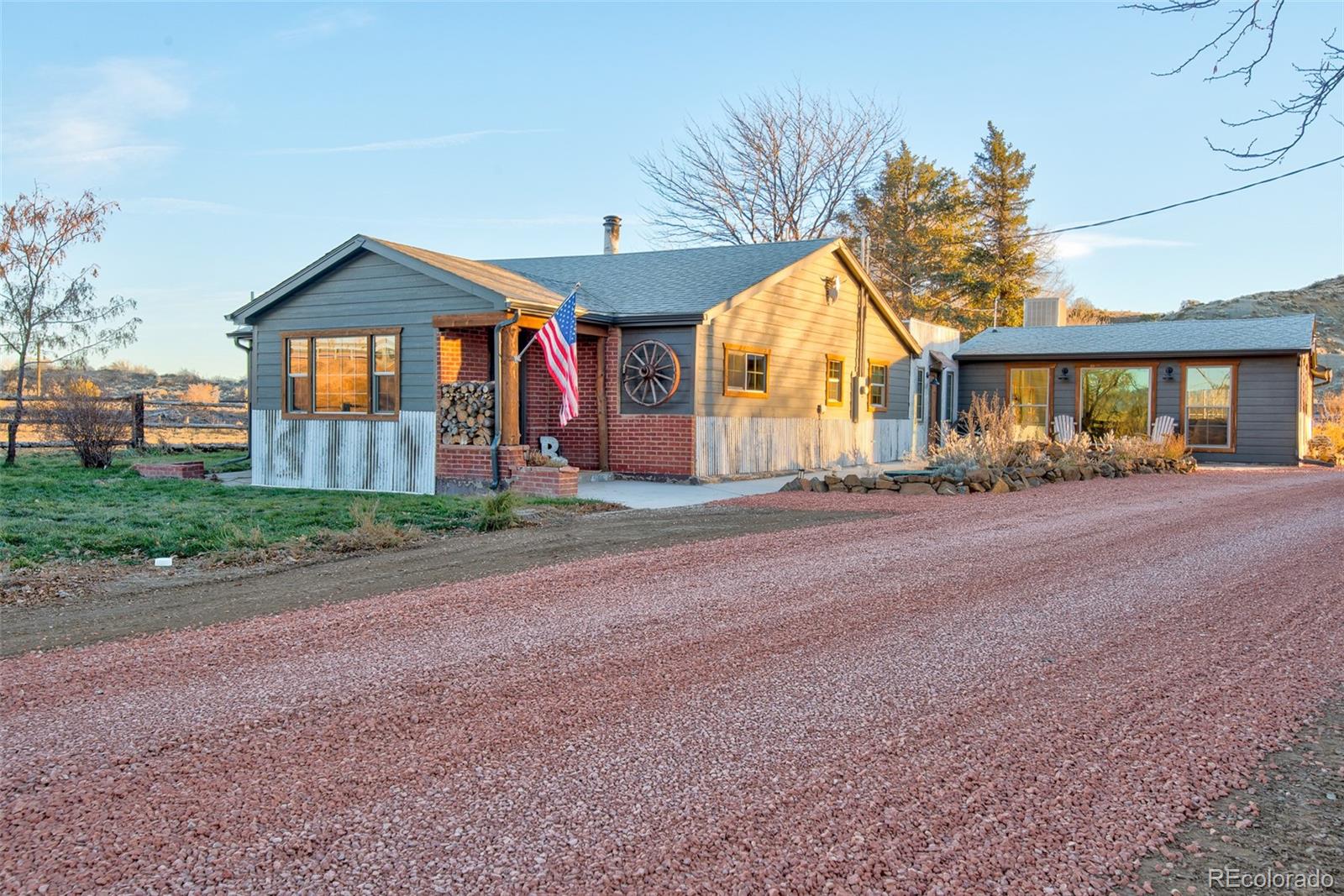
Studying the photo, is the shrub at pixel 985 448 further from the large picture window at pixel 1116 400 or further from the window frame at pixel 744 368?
the large picture window at pixel 1116 400

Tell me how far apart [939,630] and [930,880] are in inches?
115

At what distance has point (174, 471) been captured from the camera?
51.9ft

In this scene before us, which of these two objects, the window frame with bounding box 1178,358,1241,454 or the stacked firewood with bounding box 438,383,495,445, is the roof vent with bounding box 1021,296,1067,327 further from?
the stacked firewood with bounding box 438,383,495,445

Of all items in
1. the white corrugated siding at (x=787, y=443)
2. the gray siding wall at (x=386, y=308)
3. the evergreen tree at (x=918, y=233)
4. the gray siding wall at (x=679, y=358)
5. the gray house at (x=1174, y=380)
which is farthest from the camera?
the evergreen tree at (x=918, y=233)

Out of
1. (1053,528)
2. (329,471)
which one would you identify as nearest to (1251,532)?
(1053,528)

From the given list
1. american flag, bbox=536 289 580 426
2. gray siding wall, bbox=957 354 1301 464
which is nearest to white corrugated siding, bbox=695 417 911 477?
american flag, bbox=536 289 580 426

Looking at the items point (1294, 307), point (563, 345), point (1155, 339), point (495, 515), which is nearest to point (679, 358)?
point (563, 345)

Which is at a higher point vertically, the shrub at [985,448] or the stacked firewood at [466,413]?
the stacked firewood at [466,413]

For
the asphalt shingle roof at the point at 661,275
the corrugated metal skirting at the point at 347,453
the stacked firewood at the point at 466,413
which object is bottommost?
the corrugated metal skirting at the point at 347,453

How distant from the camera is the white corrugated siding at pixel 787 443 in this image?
52.2 ft

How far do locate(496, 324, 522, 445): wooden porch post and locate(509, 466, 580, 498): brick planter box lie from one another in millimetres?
712

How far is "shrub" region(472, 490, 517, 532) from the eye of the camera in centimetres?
1027

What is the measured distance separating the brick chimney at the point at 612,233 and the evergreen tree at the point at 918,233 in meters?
20.5

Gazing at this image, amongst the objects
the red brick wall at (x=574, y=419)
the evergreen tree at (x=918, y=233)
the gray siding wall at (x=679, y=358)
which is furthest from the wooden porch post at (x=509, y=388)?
the evergreen tree at (x=918, y=233)
